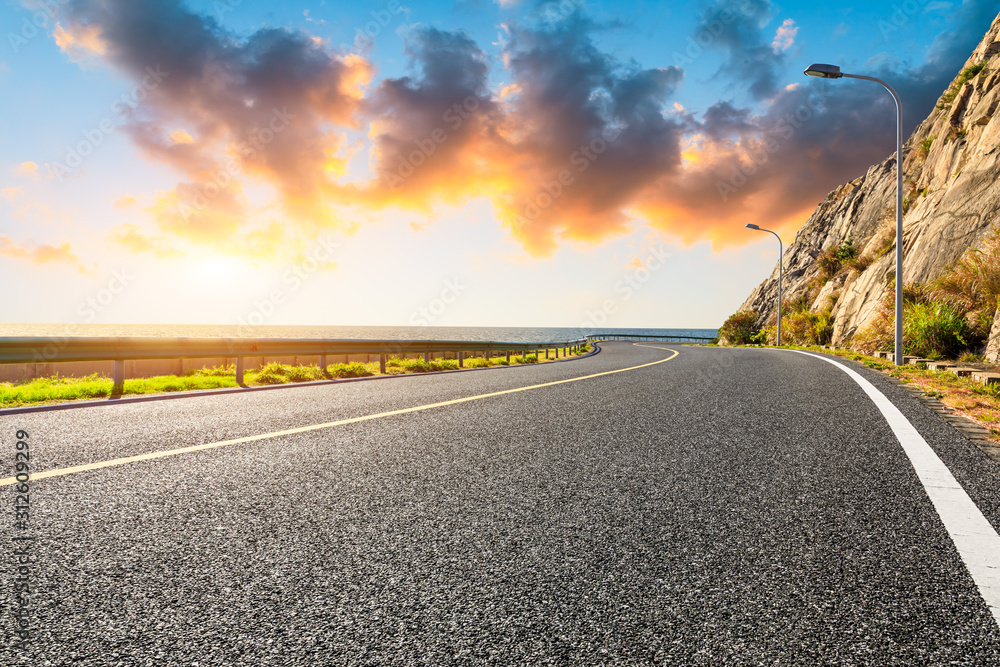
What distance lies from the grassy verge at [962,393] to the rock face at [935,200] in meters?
3.07

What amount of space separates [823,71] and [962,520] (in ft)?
55.7

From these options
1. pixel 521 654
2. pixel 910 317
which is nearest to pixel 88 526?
pixel 521 654

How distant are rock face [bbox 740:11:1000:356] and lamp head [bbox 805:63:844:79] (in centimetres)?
812

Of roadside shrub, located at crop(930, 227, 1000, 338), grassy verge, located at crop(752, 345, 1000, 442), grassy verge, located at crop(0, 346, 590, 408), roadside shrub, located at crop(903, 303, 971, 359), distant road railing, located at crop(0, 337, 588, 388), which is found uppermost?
roadside shrub, located at crop(930, 227, 1000, 338)

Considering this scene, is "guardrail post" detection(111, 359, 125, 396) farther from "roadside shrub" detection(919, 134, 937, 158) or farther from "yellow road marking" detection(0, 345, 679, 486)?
"roadside shrub" detection(919, 134, 937, 158)

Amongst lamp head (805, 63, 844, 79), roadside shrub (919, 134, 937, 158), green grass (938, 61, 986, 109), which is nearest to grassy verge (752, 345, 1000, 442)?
lamp head (805, 63, 844, 79)

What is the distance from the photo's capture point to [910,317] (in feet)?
54.3

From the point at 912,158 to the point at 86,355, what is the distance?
1718 inches

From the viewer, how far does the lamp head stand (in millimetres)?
15766

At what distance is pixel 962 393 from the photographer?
25.8ft

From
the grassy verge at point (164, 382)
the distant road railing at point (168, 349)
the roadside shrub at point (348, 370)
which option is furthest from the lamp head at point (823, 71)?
the roadside shrub at point (348, 370)

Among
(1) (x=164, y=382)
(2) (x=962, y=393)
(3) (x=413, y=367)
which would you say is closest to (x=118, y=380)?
(1) (x=164, y=382)

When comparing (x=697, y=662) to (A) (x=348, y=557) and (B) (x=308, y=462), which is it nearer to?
(A) (x=348, y=557)

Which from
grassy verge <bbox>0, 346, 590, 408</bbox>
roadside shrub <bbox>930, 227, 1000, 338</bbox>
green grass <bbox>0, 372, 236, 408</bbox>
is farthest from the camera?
roadside shrub <bbox>930, 227, 1000, 338</bbox>
